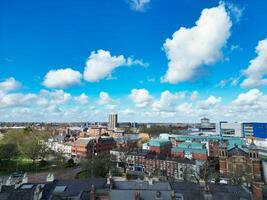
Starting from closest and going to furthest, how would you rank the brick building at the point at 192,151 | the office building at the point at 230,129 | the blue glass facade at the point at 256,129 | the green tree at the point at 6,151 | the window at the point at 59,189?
the window at the point at 59,189
the green tree at the point at 6,151
the brick building at the point at 192,151
the blue glass facade at the point at 256,129
the office building at the point at 230,129

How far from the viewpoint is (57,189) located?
28.8 metres

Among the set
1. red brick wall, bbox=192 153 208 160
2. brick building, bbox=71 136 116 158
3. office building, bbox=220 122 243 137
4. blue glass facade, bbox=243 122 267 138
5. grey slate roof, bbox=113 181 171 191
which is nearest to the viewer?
grey slate roof, bbox=113 181 171 191

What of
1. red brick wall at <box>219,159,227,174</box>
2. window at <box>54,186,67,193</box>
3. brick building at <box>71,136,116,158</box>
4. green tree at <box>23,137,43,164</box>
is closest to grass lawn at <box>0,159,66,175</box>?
green tree at <box>23,137,43,164</box>

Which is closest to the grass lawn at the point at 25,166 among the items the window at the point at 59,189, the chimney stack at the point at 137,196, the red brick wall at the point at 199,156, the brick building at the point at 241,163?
the red brick wall at the point at 199,156

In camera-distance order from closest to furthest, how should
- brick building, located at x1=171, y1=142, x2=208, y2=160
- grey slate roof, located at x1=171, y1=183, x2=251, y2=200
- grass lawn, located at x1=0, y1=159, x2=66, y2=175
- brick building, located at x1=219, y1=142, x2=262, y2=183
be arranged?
1. grey slate roof, located at x1=171, y1=183, x2=251, y2=200
2. brick building, located at x1=219, y1=142, x2=262, y2=183
3. grass lawn, located at x1=0, y1=159, x2=66, y2=175
4. brick building, located at x1=171, y1=142, x2=208, y2=160

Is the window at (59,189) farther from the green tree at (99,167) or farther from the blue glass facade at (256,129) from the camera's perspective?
the blue glass facade at (256,129)

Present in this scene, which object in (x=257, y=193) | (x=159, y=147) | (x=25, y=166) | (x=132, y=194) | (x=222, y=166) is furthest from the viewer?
(x=159, y=147)

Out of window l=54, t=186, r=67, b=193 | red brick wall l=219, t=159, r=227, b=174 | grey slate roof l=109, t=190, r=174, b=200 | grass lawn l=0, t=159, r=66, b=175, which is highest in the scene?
grey slate roof l=109, t=190, r=174, b=200

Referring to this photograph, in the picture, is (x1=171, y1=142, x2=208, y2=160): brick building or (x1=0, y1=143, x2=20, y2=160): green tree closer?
(x1=0, y1=143, x2=20, y2=160): green tree

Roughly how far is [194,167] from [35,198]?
152ft

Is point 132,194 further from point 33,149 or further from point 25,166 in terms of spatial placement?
point 25,166

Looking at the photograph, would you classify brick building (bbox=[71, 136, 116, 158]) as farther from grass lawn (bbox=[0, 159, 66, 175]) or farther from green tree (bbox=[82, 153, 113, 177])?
green tree (bbox=[82, 153, 113, 177])

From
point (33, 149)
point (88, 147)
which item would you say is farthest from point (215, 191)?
point (88, 147)

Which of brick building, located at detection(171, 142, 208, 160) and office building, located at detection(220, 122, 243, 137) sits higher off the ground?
office building, located at detection(220, 122, 243, 137)
